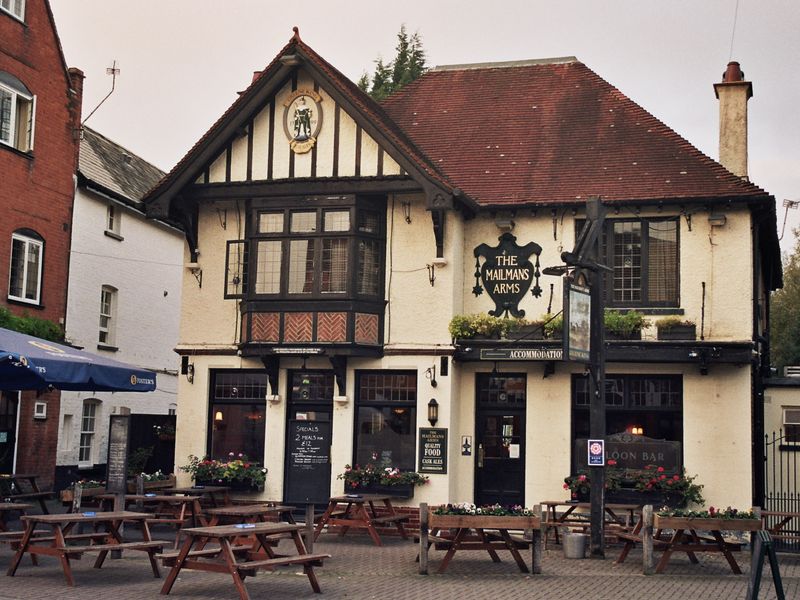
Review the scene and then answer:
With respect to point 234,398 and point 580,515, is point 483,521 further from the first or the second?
point 234,398

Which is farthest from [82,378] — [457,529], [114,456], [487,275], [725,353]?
[725,353]

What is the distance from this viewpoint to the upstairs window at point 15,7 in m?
22.8

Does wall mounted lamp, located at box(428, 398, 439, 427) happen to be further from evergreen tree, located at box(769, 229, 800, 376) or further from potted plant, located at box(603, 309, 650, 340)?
evergreen tree, located at box(769, 229, 800, 376)

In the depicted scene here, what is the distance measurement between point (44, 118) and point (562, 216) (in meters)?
11.4

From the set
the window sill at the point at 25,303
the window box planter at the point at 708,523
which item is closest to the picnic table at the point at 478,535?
the window box planter at the point at 708,523

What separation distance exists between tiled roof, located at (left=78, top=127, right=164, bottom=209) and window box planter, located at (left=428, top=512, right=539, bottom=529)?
13.6 meters

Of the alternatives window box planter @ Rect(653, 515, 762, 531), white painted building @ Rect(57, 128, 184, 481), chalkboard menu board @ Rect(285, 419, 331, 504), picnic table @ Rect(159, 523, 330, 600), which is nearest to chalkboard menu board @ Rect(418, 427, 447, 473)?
chalkboard menu board @ Rect(285, 419, 331, 504)

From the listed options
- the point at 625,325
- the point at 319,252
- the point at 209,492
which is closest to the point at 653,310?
the point at 625,325

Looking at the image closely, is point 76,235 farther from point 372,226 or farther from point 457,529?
point 457,529

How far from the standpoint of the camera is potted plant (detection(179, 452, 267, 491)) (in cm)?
2047

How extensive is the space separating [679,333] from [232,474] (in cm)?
857

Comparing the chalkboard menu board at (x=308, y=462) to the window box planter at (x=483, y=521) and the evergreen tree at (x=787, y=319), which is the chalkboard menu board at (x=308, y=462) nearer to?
the window box planter at (x=483, y=521)

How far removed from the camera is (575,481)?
1948cm

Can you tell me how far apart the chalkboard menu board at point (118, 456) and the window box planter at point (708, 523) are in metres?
7.78
